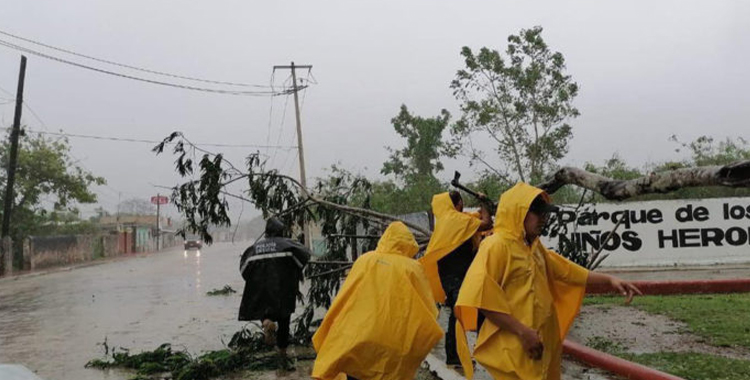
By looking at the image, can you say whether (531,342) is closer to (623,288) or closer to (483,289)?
(483,289)

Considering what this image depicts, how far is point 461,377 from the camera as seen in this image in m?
5.61

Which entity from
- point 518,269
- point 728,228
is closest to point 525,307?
point 518,269

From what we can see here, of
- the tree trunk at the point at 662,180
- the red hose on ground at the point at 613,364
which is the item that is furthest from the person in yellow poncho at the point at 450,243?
the red hose on ground at the point at 613,364

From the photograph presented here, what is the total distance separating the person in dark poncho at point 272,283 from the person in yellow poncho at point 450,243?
1.85m

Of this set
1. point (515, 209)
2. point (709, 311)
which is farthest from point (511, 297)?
point (709, 311)

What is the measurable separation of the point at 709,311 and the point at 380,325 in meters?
7.20

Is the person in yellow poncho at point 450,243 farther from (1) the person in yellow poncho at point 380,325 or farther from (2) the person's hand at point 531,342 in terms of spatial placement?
(2) the person's hand at point 531,342

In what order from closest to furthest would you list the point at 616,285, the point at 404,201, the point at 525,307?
the point at 525,307 < the point at 616,285 < the point at 404,201

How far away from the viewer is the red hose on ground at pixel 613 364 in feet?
A: 17.0

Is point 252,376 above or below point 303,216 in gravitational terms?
below

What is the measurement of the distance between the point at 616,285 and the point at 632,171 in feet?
58.1

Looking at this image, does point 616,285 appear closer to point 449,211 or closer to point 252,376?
point 449,211

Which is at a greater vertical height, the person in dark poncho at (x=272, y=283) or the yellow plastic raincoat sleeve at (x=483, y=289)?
the yellow plastic raincoat sleeve at (x=483, y=289)

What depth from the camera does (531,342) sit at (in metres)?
2.99
